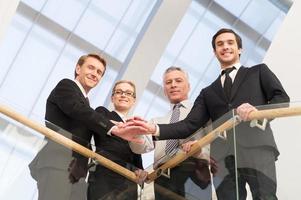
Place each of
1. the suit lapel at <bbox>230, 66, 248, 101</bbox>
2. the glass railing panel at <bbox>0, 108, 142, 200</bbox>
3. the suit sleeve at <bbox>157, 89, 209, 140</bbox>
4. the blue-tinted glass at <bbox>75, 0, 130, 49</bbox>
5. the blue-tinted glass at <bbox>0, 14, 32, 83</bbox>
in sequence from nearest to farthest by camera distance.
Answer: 1. the glass railing panel at <bbox>0, 108, 142, 200</bbox>
2. the suit lapel at <bbox>230, 66, 248, 101</bbox>
3. the suit sleeve at <bbox>157, 89, 209, 140</bbox>
4. the blue-tinted glass at <bbox>0, 14, 32, 83</bbox>
5. the blue-tinted glass at <bbox>75, 0, 130, 49</bbox>

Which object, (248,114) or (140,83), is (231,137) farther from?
(140,83)

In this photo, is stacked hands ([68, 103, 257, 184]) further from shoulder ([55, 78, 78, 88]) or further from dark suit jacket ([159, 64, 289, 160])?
shoulder ([55, 78, 78, 88])

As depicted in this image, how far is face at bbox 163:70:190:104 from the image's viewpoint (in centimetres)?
585

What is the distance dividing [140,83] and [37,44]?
2.34m

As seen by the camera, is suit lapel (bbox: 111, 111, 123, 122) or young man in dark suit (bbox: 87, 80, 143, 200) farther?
suit lapel (bbox: 111, 111, 123, 122)

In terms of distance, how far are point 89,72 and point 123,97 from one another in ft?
1.41

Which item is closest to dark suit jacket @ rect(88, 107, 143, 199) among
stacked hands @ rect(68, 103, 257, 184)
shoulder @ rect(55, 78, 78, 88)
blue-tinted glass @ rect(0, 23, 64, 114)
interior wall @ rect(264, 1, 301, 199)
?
stacked hands @ rect(68, 103, 257, 184)

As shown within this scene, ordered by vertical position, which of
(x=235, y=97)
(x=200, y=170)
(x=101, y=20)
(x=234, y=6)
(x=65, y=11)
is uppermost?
(x=234, y=6)

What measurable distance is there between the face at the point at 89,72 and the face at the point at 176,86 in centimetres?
68

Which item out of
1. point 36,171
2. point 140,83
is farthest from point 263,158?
point 140,83

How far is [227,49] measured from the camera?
17.4ft

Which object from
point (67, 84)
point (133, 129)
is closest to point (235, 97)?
point (133, 129)

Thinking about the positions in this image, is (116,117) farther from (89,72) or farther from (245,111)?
(245,111)

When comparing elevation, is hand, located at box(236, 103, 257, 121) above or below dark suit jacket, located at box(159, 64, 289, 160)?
below
